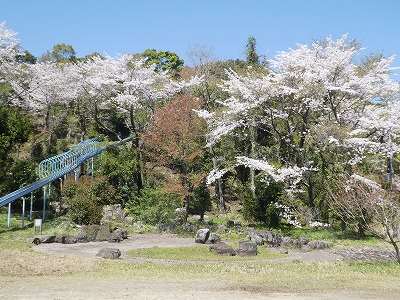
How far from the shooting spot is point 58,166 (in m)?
25.2

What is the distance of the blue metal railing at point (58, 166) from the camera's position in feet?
69.3

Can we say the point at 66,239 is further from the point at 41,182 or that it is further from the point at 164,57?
the point at 164,57

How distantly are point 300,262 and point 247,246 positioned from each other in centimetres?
238

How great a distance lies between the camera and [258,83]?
22.4 meters

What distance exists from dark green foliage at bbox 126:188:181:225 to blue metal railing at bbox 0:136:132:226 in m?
4.74

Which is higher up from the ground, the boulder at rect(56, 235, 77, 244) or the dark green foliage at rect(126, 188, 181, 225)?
the dark green foliage at rect(126, 188, 181, 225)

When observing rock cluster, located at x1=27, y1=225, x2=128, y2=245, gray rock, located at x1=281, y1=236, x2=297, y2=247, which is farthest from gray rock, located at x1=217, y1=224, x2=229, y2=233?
rock cluster, located at x1=27, y1=225, x2=128, y2=245

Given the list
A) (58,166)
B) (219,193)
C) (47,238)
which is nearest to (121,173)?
(58,166)

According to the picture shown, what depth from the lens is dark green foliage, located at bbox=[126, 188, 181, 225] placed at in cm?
2383

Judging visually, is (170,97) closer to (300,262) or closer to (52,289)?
(300,262)

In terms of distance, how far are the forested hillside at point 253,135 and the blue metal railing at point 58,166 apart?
1.03 meters

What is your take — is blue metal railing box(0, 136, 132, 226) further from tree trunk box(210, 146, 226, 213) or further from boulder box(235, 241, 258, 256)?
boulder box(235, 241, 258, 256)

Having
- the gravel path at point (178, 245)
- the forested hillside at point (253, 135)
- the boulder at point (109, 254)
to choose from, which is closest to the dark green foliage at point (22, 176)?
the forested hillside at point (253, 135)

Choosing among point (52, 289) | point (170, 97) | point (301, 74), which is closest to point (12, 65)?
point (170, 97)
